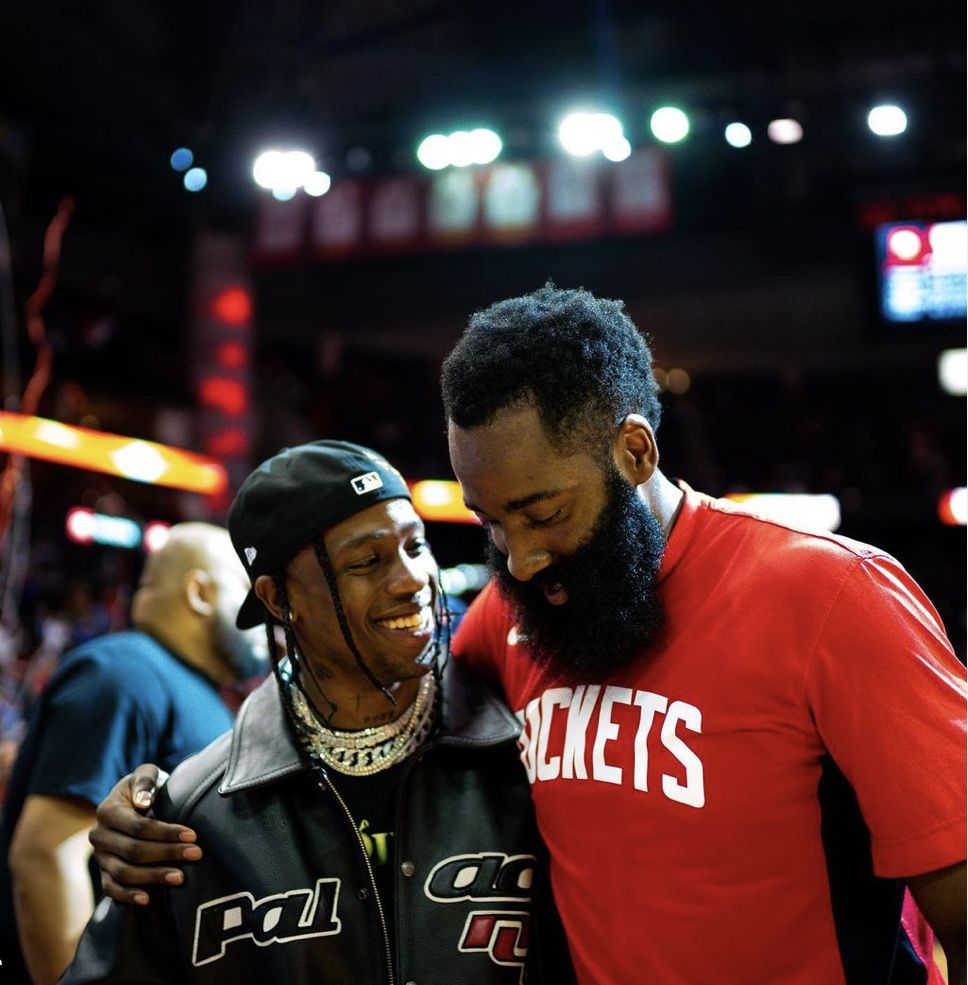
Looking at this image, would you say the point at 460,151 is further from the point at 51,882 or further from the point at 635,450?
the point at 635,450

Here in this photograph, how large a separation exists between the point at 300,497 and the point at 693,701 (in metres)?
0.70

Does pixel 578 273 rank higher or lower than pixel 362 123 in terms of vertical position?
lower

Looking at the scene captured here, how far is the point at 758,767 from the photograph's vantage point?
143 centimetres

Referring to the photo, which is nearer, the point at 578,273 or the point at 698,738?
the point at 698,738

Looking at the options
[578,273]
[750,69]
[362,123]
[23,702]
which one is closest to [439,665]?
[23,702]

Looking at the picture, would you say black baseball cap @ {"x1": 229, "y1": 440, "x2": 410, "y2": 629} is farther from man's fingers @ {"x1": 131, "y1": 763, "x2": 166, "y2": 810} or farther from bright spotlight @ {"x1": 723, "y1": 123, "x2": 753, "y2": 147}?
bright spotlight @ {"x1": 723, "y1": 123, "x2": 753, "y2": 147}

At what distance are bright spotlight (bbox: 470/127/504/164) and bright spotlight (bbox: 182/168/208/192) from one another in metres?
2.17

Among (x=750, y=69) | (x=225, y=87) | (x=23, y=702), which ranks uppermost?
(x=750, y=69)

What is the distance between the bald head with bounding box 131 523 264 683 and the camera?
2.70m

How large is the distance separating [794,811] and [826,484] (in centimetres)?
1401

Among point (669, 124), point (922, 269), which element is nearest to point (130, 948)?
point (922, 269)

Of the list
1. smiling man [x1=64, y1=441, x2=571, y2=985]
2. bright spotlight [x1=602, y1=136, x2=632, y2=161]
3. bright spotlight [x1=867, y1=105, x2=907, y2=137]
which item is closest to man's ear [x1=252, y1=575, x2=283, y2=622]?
smiling man [x1=64, y1=441, x2=571, y2=985]

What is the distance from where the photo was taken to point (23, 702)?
6.51 meters

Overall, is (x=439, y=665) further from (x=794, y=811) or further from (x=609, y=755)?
(x=794, y=811)
